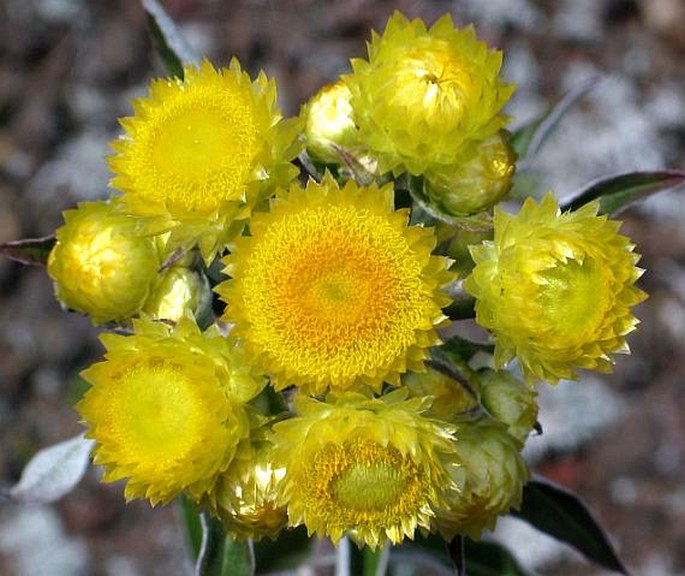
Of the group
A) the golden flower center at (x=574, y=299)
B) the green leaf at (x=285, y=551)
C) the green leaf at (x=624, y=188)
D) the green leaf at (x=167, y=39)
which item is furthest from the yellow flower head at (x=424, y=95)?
the green leaf at (x=285, y=551)

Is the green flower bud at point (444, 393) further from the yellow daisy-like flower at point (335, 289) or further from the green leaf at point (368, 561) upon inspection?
the green leaf at point (368, 561)

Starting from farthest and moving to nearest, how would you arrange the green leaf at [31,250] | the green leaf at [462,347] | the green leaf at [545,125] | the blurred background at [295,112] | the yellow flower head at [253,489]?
the blurred background at [295,112] < the green leaf at [545,125] < the green leaf at [31,250] < the green leaf at [462,347] < the yellow flower head at [253,489]

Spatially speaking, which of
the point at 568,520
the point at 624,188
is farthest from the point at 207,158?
the point at 568,520

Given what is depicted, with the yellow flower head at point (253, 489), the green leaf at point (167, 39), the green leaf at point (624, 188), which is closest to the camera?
the yellow flower head at point (253, 489)

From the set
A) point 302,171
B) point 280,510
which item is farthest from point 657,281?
point 280,510

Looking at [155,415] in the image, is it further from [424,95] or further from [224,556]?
[424,95]

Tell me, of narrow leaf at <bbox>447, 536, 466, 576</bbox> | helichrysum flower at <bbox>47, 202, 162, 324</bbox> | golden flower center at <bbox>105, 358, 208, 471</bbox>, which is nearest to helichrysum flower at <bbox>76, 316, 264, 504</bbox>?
golden flower center at <bbox>105, 358, 208, 471</bbox>
